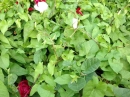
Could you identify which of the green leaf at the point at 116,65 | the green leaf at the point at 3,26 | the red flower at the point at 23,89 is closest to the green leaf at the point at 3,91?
the red flower at the point at 23,89

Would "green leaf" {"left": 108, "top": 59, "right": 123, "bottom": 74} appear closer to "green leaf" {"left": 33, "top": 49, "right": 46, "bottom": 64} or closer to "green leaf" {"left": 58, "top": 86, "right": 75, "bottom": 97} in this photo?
"green leaf" {"left": 58, "top": 86, "right": 75, "bottom": 97}

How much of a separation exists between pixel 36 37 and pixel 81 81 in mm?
464

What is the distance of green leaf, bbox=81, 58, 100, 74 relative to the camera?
1.15m

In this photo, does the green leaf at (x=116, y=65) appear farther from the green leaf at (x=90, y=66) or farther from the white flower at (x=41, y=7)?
the white flower at (x=41, y=7)

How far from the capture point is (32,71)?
1.35 m

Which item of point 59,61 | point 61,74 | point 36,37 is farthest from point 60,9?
point 61,74

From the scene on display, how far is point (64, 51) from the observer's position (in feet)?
4.42

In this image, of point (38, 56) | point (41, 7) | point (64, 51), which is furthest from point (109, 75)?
point (41, 7)

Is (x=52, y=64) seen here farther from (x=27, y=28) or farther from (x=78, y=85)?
(x=27, y=28)

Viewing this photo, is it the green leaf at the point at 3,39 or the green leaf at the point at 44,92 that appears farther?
the green leaf at the point at 3,39

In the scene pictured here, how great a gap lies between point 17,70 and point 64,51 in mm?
295

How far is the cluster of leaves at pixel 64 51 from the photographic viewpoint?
3.82 ft

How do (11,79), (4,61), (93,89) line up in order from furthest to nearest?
1. (4,61)
2. (11,79)
3. (93,89)

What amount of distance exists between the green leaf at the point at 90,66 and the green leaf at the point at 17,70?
37 centimetres
